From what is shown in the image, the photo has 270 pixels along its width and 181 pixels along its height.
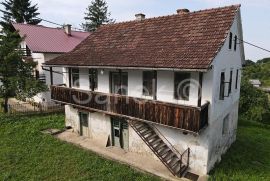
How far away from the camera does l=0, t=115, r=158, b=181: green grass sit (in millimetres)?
11148

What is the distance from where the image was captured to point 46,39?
2602 cm

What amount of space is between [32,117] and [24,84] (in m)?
3.06

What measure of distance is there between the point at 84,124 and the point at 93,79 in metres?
3.88

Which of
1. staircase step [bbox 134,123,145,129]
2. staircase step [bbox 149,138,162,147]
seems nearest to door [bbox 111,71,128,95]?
staircase step [bbox 134,123,145,129]

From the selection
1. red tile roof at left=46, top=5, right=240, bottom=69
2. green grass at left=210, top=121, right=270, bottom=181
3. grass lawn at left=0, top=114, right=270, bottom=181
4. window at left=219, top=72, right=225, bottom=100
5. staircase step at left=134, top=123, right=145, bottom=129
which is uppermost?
red tile roof at left=46, top=5, right=240, bottom=69

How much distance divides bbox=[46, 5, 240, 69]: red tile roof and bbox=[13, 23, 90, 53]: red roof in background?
906cm

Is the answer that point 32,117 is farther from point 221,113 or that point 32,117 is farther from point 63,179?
point 221,113

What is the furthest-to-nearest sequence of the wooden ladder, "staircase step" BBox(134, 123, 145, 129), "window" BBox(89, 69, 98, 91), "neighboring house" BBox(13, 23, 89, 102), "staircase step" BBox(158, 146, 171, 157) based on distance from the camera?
1. "neighboring house" BBox(13, 23, 89, 102)
2. "window" BBox(89, 69, 98, 91)
3. "staircase step" BBox(134, 123, 145, 129)
4. "staircase step" BBox(158, 146, 171, 157)
5. the wooden ladder

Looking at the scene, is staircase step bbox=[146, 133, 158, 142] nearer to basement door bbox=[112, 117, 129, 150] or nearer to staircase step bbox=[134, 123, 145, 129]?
staircase step bbox=[134, 123, 145, 129]

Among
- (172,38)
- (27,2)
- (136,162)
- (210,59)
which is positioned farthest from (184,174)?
(27,2)

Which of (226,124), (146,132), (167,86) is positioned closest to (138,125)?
(146,132)

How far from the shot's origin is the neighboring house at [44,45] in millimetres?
23950

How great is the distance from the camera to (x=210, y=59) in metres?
9.87

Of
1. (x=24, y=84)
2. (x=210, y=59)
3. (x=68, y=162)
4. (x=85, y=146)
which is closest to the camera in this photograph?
(x=210, y=59)
